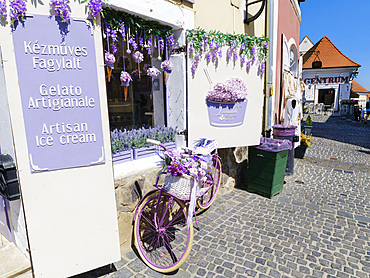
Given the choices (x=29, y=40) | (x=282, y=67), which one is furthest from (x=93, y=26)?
(x=282, y=67)

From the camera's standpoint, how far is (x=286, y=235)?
3539mm

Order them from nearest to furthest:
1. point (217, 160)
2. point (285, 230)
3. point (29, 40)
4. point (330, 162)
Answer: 1. point (29, 40)
2. point (285, 230)
3. point (217, 160)
4. point (330, 162)

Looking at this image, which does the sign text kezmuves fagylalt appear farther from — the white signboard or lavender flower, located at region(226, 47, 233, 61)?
lavender flower, located at region(226, 47, 233, 61)

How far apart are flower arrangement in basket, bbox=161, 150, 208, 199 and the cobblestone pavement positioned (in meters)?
0.98

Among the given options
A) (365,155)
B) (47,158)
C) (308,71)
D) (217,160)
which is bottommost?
(365,155)

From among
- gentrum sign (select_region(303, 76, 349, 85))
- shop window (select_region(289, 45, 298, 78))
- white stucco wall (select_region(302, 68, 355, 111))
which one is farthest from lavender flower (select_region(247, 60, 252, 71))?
gentrum sign (select_region(303, 76, 349, 85))

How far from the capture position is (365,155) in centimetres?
862

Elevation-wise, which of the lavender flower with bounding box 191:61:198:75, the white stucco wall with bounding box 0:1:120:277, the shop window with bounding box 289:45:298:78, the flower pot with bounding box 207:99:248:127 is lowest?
the white stucco wall with bounding box 0:1:120:277

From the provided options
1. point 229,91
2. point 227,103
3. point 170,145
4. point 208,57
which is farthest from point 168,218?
point 208,57

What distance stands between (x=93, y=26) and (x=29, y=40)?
570 millimetres

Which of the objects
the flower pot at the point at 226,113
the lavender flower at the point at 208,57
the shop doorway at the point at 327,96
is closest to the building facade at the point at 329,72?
the shop doorway at the point at 327,96

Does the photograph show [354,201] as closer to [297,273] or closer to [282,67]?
[297,273]

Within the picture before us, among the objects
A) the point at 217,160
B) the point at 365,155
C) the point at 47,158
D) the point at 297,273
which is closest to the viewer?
the point at 47,158

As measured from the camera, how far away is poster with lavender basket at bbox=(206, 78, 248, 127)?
427cm
